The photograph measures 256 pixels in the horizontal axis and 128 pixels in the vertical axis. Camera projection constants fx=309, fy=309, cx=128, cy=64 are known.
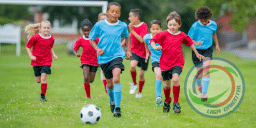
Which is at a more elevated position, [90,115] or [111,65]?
[111,65]

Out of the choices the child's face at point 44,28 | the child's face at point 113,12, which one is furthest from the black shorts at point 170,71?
the child's face at point 44,28

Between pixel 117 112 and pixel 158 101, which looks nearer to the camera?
pixel 117 112

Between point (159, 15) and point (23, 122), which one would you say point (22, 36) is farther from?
point (23, 122)

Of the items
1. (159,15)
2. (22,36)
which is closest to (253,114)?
(159,15)

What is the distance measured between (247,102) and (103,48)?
4035 mm

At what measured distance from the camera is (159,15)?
32.1m

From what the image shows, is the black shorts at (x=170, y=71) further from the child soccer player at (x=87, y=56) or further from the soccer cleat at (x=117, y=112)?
the child soccer player at (x=87, y=56)

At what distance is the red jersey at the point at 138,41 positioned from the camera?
26.5 feet

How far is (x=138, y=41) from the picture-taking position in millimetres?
8172

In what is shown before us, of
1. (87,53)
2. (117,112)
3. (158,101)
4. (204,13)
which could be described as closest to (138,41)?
(87,53)

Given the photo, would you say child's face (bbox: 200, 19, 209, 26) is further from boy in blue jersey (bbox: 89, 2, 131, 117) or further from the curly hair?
boy in blue jersey (bbox: 89, 2, 131, 117)

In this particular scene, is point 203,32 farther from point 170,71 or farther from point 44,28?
point 44,28

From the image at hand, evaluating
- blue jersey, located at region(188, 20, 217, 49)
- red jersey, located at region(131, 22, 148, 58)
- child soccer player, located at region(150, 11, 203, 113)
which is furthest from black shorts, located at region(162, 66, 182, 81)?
red jersey, located at region(131, 22, 148, 58)

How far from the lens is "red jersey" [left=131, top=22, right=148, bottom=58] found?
8.08 meters
